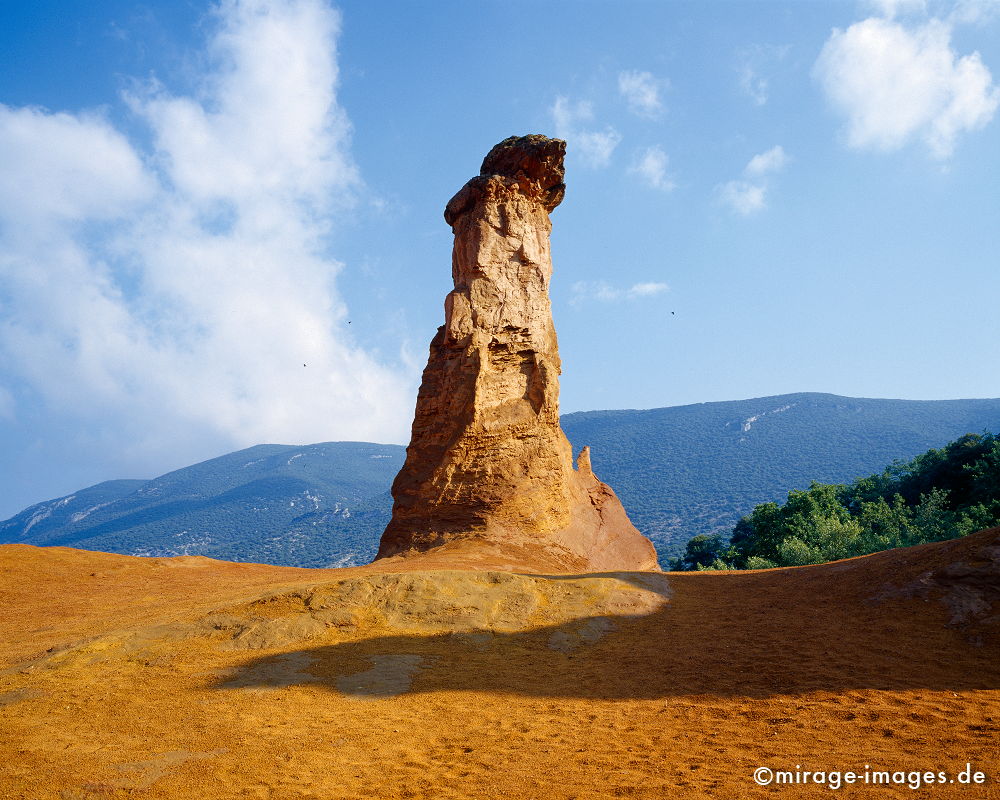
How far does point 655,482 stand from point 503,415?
93161 millimetres

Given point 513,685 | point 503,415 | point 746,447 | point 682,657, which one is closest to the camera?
point 513,685

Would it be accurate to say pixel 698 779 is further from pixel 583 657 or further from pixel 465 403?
pixel 465 403

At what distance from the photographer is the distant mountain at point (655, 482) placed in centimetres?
9631

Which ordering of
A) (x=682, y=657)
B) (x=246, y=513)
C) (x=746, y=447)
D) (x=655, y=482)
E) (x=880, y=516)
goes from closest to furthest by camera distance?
(x=682, y=657) → (x=880, y=516) → (x=655, y=482) → (x=746, y=447) → (x=246, y=513)

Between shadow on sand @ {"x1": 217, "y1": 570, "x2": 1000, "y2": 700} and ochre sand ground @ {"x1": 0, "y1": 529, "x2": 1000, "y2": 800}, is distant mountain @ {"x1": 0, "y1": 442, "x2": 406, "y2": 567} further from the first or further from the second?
shadow on sand @ {"x1": 217, "y1": 570, "x2": 1000, "y2": 700}

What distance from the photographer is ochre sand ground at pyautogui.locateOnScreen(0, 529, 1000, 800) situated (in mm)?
5059

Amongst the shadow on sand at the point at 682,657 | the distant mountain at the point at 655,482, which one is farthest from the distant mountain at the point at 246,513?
the shadow on sand at the point at 682,657

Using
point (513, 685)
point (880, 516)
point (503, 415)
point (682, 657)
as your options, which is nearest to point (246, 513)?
point (880, 516)

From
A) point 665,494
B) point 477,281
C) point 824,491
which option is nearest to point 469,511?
point 477,281

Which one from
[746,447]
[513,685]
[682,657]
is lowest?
[682,657]

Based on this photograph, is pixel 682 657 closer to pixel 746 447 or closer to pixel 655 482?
pixel 655 482

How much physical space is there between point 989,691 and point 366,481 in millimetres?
163568

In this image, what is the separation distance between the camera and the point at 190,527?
121312mm

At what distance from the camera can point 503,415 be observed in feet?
63.6
